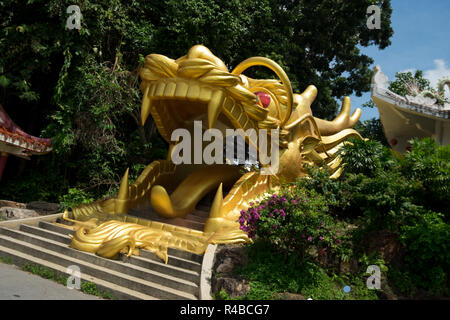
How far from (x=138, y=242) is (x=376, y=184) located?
357 centimetres

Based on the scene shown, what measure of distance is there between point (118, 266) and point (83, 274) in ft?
1.57

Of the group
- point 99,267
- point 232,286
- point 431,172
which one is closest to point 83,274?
point 99,267


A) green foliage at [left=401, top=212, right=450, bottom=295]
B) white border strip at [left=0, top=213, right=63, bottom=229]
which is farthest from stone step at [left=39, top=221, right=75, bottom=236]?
green foliage at [left=401, top=212, right=450, bottom=295]

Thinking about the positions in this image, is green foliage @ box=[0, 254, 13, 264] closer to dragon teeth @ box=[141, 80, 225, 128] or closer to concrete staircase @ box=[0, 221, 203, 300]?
concrete staircase @ box=[0, 221, 203, 300]

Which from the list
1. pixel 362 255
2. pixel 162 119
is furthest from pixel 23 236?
pixel 362 255

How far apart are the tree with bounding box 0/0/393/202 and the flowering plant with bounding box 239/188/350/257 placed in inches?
242

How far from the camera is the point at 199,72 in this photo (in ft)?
18.6

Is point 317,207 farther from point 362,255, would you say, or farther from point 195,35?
point 195,35

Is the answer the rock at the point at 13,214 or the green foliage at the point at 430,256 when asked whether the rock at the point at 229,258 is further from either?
the rock at the point at 13,214

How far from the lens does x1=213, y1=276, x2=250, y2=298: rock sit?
443 cm

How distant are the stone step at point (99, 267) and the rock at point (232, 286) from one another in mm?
315

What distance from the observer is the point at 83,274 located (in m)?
5.18

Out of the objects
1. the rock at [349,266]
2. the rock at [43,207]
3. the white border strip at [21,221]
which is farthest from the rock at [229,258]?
the rock at [43,207]

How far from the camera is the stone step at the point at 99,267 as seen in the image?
183 inches
